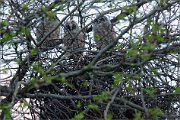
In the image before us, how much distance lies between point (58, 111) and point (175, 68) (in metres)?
0.80

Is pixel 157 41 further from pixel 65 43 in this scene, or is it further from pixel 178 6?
pixel 65 43

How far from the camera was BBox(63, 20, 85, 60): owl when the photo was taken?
2.84 m

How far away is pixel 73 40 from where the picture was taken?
118 inches

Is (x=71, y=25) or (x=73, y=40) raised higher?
(x=71, y=25)

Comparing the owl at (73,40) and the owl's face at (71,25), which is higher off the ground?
the owl's face at (71,25)

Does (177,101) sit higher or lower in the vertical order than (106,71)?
lower

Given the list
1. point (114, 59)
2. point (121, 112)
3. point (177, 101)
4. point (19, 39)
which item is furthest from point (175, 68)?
point (19, 39)

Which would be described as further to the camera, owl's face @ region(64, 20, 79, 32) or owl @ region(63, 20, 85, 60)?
owl's face @ region(64, 20, 79, 32)

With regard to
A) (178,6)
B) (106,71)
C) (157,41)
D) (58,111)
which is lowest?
(58,111)

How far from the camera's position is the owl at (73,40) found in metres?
2.84

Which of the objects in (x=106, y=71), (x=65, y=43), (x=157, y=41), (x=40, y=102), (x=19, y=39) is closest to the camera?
(x=157, y=41)

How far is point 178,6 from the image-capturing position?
267 cm

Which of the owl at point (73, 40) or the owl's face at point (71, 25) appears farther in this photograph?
the owl's face at point (71, 25)

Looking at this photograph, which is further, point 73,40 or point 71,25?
point 71,25
